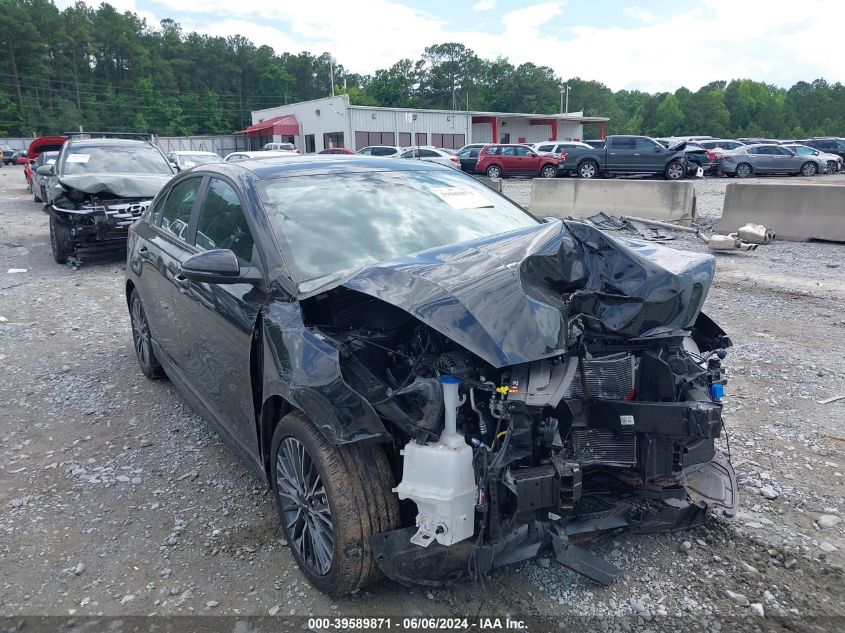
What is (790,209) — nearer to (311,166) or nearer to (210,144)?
(311,166)

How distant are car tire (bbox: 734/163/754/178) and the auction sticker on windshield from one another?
27.8 metres

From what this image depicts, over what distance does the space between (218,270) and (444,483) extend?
1.47m

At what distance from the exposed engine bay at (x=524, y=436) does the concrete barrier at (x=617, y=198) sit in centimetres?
1059

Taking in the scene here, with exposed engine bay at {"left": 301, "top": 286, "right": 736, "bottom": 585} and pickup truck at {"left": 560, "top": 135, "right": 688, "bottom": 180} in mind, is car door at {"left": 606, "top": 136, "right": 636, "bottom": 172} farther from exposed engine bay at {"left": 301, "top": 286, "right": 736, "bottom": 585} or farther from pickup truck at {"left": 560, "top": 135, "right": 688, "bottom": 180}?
exposed engine bay at {"left": 301, "top": 286, "right": 736, "bottom": 585}

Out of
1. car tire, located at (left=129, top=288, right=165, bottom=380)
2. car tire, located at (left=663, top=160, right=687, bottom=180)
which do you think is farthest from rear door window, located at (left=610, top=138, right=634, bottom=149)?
car tire, located at (left=129, top=288, right=165, bottom=380)

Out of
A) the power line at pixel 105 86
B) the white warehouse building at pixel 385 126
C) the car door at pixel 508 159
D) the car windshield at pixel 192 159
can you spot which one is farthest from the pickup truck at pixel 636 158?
the power line at pixel 105 86

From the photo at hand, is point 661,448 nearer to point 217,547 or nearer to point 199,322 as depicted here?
point 217,547

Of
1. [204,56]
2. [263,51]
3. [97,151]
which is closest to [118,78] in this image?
[204,56]

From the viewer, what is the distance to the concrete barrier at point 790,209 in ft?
35.1

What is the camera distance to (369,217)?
3.47m

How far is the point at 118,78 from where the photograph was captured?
308 ft

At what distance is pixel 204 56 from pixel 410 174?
112725 millimetres

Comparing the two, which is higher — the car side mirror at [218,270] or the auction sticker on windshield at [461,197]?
the auction sticker on windshield at [461,197]

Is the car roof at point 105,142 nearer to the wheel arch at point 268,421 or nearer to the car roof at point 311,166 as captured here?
the car roof at point 311,166
